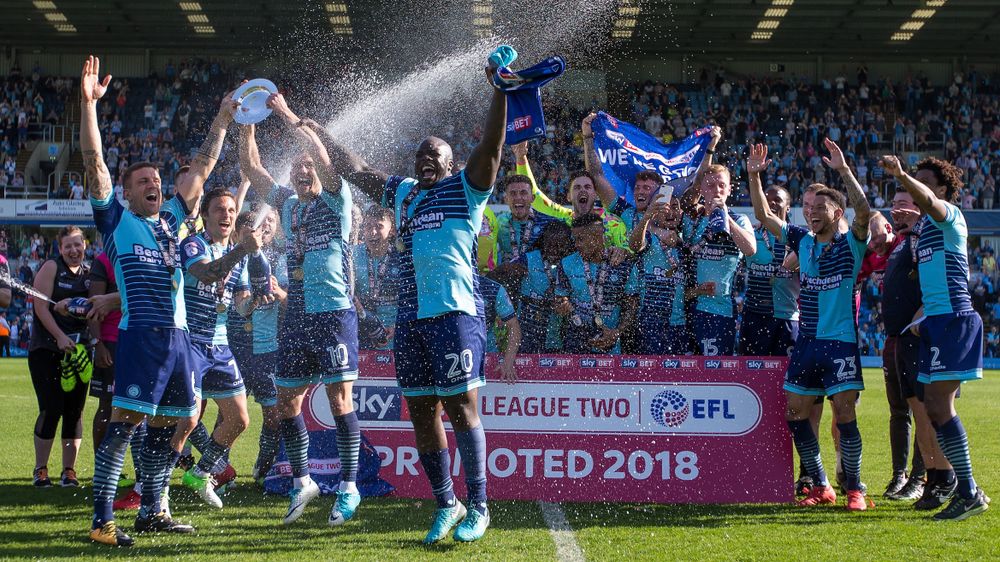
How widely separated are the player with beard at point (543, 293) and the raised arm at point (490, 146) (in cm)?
225

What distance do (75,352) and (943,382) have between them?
20.2 feet

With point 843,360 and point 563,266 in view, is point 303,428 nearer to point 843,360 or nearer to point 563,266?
point 563,266

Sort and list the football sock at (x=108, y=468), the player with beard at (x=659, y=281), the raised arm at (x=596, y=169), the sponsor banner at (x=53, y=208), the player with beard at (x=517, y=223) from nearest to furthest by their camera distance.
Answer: the football sock at (x=108, y=468)
the player with beard at (x=659, y=281)
the player with beard at (x=517, y=223)
the raised arm at (x=596, y=169)
the sponsor banner at (x=53, y=208)

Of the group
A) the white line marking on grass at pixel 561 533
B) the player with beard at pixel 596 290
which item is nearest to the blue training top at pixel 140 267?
the white line marking on grass at pixel 561 533

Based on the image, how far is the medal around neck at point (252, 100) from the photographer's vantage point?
6102mm

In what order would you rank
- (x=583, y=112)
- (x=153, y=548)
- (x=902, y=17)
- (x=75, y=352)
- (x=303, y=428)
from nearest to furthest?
(x=153, y=548), (x=303, y=428), (x=75, y=352), (x=583, y=112), (x=902, y=17)

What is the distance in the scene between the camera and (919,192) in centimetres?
614

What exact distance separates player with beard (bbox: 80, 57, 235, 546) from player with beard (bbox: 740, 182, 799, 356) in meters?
4.22

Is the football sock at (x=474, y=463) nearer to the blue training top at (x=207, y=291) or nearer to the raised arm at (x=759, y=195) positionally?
the blue training top at (x=207, y=291)

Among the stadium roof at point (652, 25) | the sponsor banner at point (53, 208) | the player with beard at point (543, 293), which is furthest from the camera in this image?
the stadium roof at point (652, 25)

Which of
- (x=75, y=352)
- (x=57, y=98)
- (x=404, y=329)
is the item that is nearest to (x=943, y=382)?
(x=404, y=329)

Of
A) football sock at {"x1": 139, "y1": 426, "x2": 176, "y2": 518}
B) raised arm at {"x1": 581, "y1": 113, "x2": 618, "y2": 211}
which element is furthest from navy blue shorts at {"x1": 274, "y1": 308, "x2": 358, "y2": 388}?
raised arm at {"x1": 581, "y1": 113, "x2": 618, "y2": 211}

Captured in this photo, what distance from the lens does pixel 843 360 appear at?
6.55 metres

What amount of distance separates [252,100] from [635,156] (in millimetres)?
4497
